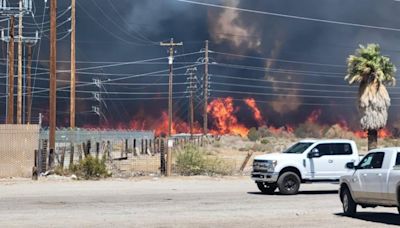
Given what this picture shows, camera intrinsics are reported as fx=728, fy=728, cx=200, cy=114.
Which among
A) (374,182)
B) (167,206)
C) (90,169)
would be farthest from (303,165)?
(90,169)

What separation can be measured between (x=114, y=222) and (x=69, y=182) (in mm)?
17339

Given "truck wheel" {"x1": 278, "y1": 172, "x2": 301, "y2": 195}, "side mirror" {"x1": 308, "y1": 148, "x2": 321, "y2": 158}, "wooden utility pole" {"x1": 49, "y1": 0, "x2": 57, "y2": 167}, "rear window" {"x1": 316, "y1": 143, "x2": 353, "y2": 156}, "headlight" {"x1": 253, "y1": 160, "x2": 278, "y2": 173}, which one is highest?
"wooden utility pole" {"x1": 49, "y1": 0, "x2": 57, "y2": 167}

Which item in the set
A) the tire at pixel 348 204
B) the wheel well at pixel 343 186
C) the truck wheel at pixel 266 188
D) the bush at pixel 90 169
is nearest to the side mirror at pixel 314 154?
the truck wheel at pixel 266 188

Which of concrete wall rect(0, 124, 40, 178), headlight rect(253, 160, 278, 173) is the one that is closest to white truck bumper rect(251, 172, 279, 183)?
headlight rect(253, 160, 278, 173)

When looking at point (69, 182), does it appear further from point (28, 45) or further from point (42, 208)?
point (28, 45)

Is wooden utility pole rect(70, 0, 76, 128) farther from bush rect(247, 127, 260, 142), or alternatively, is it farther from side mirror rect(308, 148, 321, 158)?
bush rect(247, 127, 260, 142)

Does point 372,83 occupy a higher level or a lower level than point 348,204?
higher

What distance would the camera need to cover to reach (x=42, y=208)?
2216cm

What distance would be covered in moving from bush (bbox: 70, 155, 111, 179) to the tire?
19.2 metres

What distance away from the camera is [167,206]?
23.0 metres

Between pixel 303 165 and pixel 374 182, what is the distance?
10.6 m

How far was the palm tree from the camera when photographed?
53.1 meters

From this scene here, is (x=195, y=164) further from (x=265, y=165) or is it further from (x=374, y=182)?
(x=374, y=182)

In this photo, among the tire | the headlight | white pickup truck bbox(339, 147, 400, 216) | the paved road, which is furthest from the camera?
the headlight
